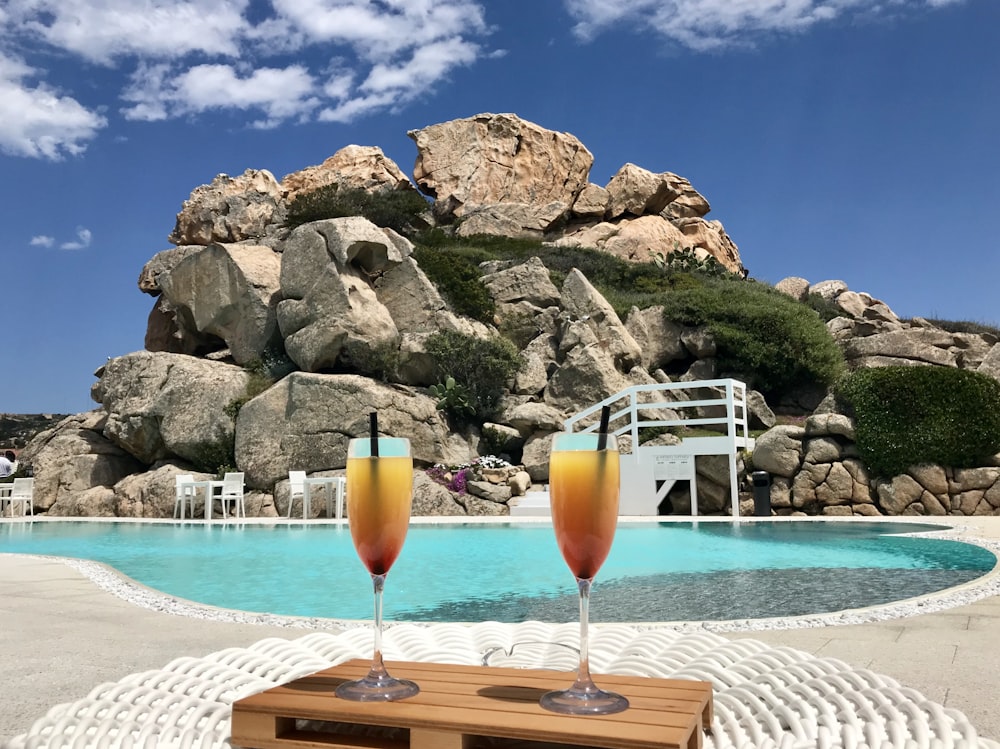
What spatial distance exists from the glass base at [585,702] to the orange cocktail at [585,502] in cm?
21

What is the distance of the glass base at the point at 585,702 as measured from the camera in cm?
127

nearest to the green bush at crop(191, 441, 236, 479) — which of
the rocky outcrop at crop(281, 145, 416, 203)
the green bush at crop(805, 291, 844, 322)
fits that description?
the green bush at crop(805, 291, 844, 322)

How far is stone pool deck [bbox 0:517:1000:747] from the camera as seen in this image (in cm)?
255

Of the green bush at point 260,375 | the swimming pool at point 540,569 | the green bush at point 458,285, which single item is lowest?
the swimming pool at point 540,569

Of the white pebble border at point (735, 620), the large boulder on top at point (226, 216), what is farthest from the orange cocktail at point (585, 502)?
the large boulder on top at point (226, 216)

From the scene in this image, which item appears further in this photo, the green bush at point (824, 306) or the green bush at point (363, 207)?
the green bush at point (824, 306)

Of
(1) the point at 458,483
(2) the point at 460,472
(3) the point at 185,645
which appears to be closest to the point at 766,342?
(2) the point at 460,472

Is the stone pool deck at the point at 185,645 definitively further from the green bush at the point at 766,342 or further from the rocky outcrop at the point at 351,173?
the rocky outcrop at the point at 351,173

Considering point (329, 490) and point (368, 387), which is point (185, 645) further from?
point (368, 387)

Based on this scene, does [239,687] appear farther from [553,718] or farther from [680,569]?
[680,569]

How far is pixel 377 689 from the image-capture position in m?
1.38

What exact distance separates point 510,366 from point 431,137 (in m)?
25.4

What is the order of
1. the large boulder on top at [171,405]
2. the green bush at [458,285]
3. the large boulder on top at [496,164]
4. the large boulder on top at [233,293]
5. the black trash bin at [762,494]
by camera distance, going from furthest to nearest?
the large boulder on top at [496,164] < the green bush at [458,285] < the large boulder on top at [233,293] < the large boulder on top at [171,405] < the black trash bin at [762,494]

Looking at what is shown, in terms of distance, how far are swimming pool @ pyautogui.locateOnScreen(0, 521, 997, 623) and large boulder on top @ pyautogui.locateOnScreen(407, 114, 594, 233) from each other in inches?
1083
